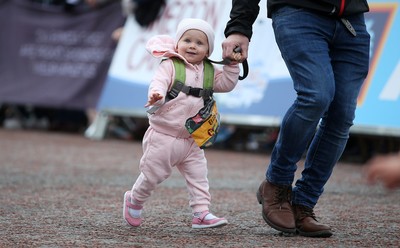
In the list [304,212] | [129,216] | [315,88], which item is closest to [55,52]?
[129,216]

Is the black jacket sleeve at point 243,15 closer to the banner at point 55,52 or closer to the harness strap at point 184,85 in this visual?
the harness strap at point 184,85

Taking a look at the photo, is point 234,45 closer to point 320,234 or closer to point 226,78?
point 226,78

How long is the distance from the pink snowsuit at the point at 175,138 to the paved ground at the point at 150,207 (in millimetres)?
258

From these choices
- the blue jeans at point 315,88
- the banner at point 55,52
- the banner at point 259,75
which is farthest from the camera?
the banner at point 55,52

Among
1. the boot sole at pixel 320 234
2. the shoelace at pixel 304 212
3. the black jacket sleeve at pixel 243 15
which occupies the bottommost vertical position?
the boot sole at pixel 320 234

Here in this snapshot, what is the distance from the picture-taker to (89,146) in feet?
36.0

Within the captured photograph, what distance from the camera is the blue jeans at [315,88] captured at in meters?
4.21

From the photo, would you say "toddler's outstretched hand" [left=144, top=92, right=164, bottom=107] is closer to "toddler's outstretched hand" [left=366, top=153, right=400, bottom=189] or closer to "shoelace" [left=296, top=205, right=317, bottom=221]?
"shoelace" [left=296, top=205, right=317, bottom=221]

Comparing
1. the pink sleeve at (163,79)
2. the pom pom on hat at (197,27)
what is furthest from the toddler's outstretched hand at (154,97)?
the pom pom on hat at (197,27)

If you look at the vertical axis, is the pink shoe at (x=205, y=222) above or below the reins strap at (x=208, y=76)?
below

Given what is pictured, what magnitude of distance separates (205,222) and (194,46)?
0.95 m

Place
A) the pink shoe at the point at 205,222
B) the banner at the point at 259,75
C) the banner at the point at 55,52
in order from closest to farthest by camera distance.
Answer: the pink shoe at the point at 205,222 < the banner at the point at 259,75 < the banner at the point at 55,52

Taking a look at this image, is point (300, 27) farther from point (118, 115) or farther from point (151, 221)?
point (118, 115)

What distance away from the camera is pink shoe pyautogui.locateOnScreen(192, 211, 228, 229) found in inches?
177
